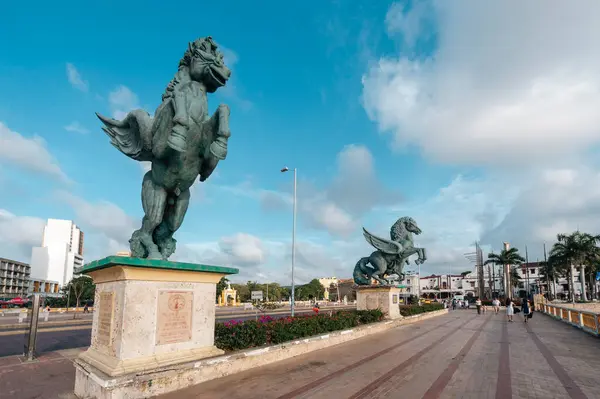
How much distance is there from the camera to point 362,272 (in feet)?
50.4

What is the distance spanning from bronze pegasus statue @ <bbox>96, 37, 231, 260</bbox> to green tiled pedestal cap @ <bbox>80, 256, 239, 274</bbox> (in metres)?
0.39

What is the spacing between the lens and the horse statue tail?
1523 cm

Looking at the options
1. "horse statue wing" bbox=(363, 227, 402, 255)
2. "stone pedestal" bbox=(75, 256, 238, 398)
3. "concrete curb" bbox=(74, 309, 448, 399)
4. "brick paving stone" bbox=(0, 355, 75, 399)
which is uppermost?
"horse statue wing" bbox=(363, 227, 402, 255)

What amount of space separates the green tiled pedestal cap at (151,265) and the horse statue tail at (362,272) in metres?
10.4

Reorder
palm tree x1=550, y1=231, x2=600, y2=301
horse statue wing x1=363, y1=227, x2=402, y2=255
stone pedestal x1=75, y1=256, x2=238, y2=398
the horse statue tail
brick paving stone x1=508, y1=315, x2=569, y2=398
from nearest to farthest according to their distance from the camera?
stone pedestal x1=75, y1=256, x2=238, y2=398 < brick paving stone x1=508, y1=315, x2=569, y2=398 < horse statue wing x1=363, y1=227, x2=402, y2=255 < the horse statue tail < palm tree x1=550, y1=231, x2=600, y2=301

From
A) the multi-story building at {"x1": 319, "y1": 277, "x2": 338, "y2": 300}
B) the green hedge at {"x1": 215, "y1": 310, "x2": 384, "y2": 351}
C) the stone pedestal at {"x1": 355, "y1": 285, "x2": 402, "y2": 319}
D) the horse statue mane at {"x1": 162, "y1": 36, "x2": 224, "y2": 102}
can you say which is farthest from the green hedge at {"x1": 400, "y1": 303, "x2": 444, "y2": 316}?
the multi-story building at {"x1": 319, "y1": 277, "x2": 338, "y2": 300}

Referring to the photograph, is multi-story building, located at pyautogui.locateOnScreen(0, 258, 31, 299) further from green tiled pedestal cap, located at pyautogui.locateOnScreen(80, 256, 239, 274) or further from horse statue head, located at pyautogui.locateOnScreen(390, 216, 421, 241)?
green tiled pedestal cap, located at pyautogui.locateOnScreen(80, 256, 239, 274)

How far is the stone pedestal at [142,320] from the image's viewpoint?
4.46m

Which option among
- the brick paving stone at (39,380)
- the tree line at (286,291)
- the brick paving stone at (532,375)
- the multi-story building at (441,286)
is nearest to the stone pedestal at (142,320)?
the brick paving stone at (39,380)

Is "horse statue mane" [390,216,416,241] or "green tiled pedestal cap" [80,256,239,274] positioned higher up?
"horse statue mane" [390,216,416,241]

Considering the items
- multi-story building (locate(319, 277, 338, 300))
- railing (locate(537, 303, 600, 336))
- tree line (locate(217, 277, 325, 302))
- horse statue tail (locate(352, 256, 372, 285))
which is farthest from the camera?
multi-story building (locate(319, 277, 338, 300))

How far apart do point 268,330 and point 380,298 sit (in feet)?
26.7

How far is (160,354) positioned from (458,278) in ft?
314

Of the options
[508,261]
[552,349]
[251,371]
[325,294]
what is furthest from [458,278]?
[251,371]
